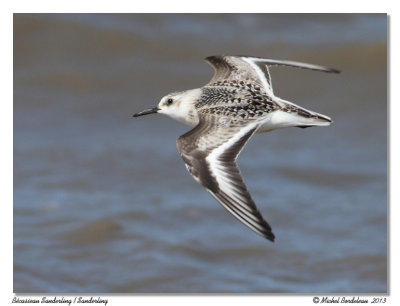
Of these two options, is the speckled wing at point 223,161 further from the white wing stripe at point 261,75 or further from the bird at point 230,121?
the white wing stripe at point 261,75

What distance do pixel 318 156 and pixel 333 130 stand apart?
56cm

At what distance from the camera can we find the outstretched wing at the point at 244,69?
430 cm

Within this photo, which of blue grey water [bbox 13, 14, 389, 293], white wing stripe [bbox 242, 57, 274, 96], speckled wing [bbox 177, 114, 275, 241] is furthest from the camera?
blue grey water [bbox 13, 14, 389, 293]

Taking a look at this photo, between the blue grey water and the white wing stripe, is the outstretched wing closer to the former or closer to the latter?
the white wing stripe

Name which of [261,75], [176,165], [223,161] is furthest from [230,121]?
[176,165]

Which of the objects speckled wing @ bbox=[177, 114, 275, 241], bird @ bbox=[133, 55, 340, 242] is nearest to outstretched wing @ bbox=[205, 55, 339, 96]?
bird @ bbox=[133, 55, 340, 242]

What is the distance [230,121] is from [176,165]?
3807 mm

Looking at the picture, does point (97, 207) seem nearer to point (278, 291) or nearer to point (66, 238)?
point (66, 238)

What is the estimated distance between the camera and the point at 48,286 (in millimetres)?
5848

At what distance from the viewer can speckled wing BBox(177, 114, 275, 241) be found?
3.19 metres

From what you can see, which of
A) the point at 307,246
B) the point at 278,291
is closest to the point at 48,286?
the point at 278,291

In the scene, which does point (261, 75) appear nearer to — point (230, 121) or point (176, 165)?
point (230, 121)

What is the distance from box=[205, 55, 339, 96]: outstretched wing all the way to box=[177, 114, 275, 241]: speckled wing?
63 centimetres

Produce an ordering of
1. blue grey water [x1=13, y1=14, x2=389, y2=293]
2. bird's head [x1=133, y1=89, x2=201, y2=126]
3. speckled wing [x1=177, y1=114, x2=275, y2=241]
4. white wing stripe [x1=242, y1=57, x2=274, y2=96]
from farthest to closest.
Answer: blue grey water [x1=13, y1=14, x2=389, y2=293], white wing stripe [x1=242, y1=57, x2=274, y2=96], bird's head [x1=133, y1=89, x2=201, y2=126], speckled wing [x1=177, y1=114, x2=275, y2=241]
